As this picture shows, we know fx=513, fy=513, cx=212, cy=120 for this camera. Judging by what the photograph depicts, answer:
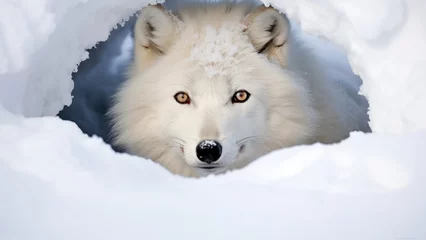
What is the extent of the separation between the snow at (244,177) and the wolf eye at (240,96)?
2.88ft

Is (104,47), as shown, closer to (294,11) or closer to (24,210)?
(294,11)

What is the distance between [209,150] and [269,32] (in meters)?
1.07

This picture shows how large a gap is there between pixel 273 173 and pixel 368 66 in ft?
3.02

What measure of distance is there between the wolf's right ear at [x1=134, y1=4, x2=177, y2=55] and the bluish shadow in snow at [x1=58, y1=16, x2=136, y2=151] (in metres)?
1.57

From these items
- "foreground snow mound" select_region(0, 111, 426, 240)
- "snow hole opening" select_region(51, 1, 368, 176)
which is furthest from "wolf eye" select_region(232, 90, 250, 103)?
"snow hole opening" select_region(51, 1, 368, 176)

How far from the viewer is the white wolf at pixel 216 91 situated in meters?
3.37

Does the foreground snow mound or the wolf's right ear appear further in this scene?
the wolf's right ear

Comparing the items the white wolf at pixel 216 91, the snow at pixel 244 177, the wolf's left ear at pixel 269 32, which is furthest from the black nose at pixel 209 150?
the wolf's left ear at pixel 269 32

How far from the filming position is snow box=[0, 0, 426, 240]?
1.99 m

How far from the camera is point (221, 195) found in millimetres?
2143

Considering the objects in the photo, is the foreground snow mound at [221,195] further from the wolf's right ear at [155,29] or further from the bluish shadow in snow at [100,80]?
the bluish shadow in snow at [100,80]

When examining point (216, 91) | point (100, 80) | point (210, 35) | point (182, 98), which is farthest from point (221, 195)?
point (100, 80)

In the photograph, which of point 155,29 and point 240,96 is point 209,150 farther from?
point 155,29

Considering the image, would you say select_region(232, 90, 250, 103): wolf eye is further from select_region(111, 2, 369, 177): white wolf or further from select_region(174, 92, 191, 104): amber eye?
select_region(174, 92, 191, 104): amber eye
